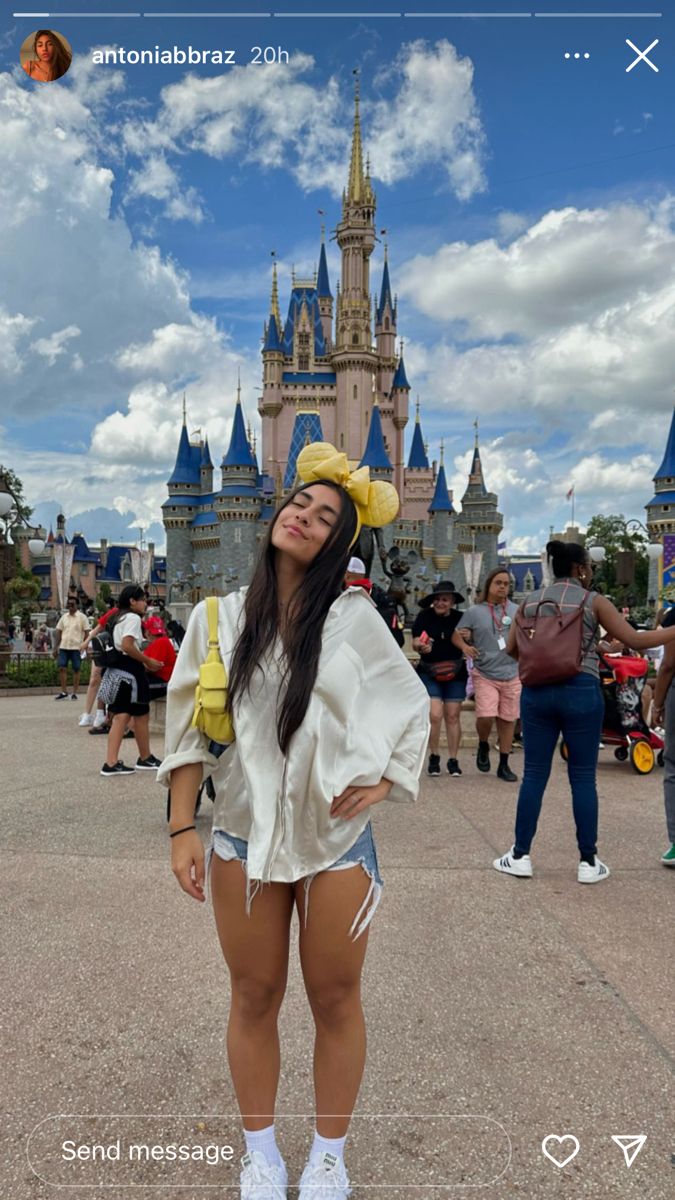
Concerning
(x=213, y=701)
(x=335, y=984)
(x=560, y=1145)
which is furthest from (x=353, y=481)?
(x=560, y=1145)

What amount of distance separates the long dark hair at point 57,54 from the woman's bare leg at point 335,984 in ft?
17.1

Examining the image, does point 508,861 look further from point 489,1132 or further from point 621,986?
point 489,1132

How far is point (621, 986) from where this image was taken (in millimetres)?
2936

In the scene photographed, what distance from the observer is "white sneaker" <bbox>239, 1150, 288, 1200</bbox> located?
5.85 ft

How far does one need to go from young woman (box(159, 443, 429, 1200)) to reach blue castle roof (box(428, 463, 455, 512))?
65.0 metres

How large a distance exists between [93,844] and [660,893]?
333 cm

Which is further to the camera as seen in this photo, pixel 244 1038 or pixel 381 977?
pixel 381 977

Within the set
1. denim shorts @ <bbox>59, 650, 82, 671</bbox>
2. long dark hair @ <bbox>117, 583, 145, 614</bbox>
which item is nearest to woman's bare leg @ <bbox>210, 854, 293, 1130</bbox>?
long dark hair @ <bbox>117, 583, 145, 614</bbox>

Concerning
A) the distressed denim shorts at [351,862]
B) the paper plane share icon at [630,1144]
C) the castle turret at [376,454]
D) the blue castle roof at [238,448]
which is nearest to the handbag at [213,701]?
the distressed denim shorts at [351,862]

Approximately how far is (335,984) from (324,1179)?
48 cm

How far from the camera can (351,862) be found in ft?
5.80

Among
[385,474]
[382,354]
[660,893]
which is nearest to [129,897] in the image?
[660,893]

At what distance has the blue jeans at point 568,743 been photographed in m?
3.97

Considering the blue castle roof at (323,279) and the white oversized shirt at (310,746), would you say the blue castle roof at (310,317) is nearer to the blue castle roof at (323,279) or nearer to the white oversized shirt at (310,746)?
the blue castle roof at (323,279)
